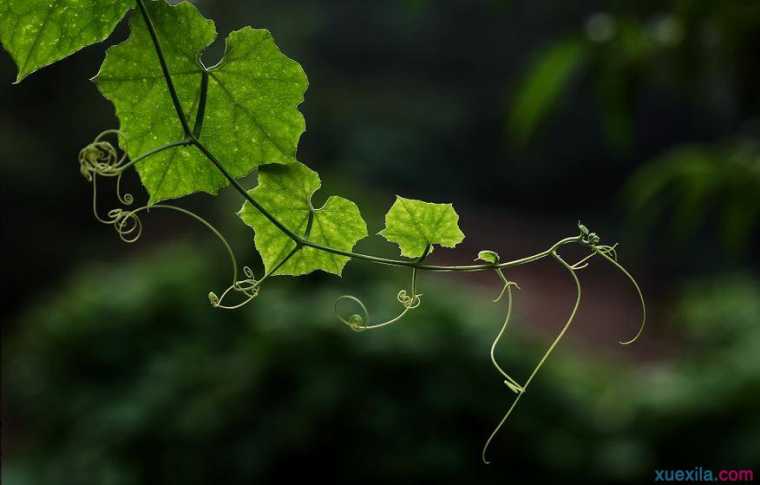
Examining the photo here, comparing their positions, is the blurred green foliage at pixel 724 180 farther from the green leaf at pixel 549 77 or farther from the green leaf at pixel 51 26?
the green leaf at pixel 51 26

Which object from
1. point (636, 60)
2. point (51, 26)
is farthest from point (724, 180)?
point (51, 26)

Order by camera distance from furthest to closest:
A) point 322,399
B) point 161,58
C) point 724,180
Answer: point 322,399, point 724,180, point 161,58

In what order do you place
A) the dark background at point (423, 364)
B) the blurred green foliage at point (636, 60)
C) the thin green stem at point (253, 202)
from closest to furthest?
the thin green stem at point (253, 202) < the blurred green foliage at point (636, 60) < the dark background at point (423, 364)

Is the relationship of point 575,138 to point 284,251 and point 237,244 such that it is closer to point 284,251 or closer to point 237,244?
point 237,244

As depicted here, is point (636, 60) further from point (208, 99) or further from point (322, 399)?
point (322, 399)

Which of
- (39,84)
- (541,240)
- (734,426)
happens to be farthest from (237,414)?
(541,240)

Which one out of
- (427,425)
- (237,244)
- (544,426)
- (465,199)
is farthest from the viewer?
(465,199)

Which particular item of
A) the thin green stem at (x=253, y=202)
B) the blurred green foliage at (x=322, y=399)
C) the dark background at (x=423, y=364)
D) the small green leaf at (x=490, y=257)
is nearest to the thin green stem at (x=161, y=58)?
the thin green stem at (x=253, y=202)
